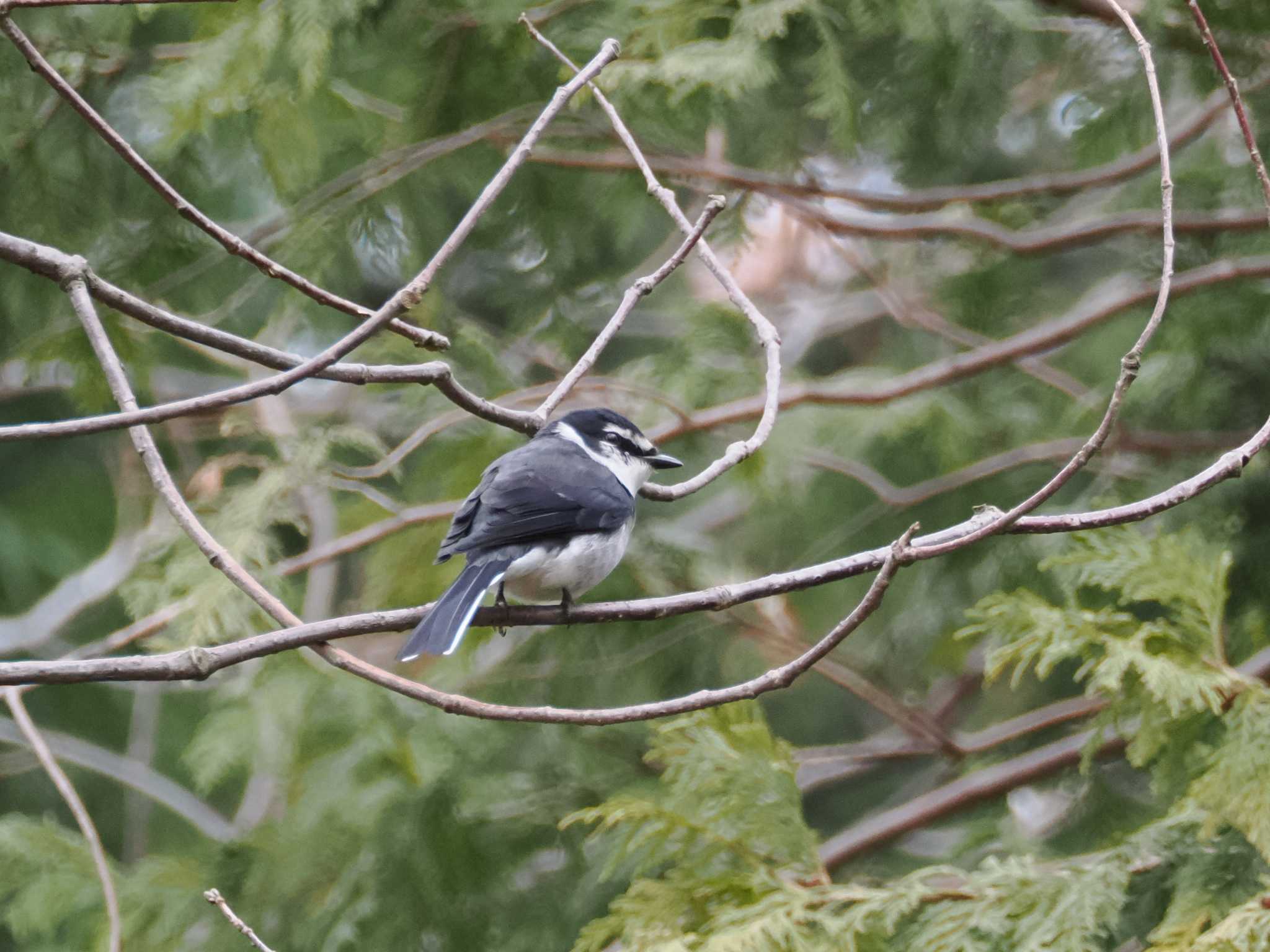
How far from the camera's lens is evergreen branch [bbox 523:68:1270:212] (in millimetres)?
4598

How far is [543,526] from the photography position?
128 inches

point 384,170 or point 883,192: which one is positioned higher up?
point 384,170

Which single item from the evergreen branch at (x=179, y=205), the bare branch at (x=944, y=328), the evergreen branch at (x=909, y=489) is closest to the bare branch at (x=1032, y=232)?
the bare branch at (x=944, y=328)

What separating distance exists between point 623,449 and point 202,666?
1940 millimetres

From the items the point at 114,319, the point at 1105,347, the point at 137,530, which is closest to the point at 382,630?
the point at 114,319

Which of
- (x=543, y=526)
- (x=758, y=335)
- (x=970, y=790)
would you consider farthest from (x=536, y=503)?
(x=970, y=790)

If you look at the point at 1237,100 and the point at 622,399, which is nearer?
the point at 1237,100

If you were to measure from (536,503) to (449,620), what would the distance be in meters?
0.79

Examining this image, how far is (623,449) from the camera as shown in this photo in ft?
12.6

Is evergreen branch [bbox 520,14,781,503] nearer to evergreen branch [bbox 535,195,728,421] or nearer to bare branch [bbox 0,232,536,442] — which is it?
evergreen branch [bbox 535,195,728,421]

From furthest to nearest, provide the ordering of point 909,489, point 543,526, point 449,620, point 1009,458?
point 909,489, point 1009,458, point 543,526, point 449,620

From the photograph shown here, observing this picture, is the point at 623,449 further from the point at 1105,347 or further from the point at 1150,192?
the point at 1105,347

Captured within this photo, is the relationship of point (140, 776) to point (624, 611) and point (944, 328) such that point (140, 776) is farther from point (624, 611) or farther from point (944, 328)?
point (624, 611)

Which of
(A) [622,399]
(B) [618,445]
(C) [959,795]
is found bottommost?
(C) [959,795]
